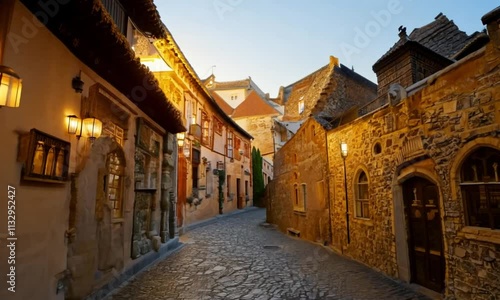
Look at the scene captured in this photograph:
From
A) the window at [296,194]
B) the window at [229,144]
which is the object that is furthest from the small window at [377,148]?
the window at [229,144]

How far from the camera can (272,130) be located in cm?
2911

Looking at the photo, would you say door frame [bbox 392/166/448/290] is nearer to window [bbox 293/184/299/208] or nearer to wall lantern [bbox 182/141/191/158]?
window [bbox 293/184/299/208]

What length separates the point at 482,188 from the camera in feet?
13.8

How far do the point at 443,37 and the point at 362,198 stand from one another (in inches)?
289

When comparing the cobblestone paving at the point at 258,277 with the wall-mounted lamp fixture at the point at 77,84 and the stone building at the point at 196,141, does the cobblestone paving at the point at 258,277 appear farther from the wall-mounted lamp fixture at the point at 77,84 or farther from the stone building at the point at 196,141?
the stone building at the point at 196,141

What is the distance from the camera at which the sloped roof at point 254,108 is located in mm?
30433

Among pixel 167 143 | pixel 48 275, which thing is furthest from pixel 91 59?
pixel 167 143

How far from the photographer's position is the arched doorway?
514 cm

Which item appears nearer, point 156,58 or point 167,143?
point 167,143

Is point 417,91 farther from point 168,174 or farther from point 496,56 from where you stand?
point 168,174

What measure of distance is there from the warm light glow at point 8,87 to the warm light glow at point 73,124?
136cm

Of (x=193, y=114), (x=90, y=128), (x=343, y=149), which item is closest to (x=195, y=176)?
(x=193, y=114)

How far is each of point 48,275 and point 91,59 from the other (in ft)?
9.99

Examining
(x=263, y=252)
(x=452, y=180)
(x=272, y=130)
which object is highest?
(x=272, y=130)
